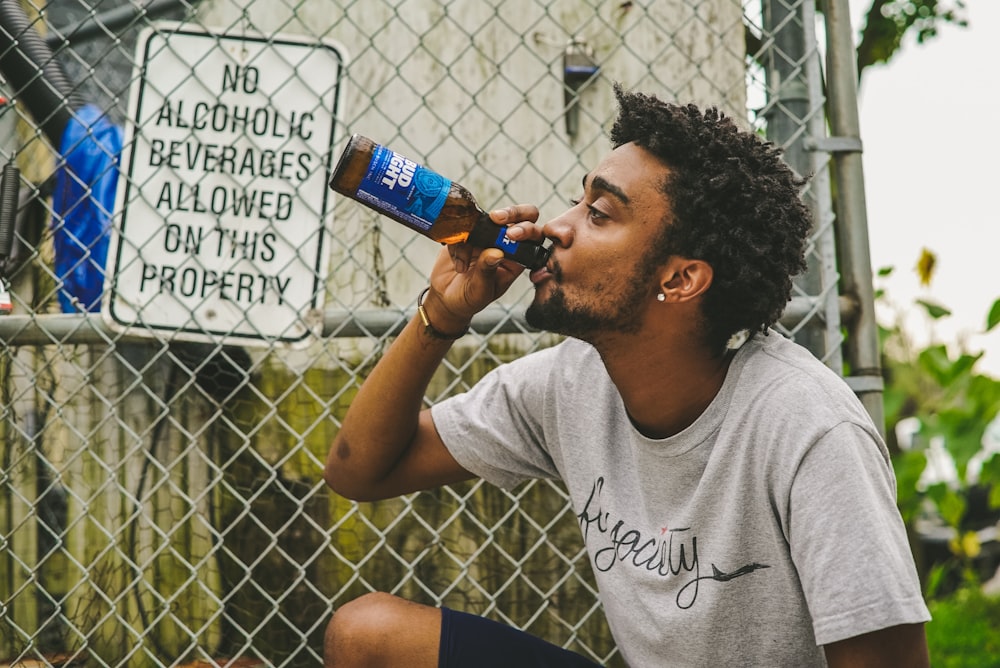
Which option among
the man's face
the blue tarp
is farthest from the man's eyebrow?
the blue tarp

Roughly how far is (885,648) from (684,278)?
816mm

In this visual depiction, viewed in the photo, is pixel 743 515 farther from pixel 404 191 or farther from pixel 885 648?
pixel 404 191

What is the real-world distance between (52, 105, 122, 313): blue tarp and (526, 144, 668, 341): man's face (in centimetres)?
149

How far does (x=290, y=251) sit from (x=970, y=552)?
15.8 ft

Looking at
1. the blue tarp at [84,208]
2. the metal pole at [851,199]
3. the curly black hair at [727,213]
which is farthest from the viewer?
the blue tarp at [84,208]

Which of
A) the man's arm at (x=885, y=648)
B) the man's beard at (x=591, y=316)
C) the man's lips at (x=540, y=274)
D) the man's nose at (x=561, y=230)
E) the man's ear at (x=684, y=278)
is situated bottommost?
the man's arm at (x=885, y=648)

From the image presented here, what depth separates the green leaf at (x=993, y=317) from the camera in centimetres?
319

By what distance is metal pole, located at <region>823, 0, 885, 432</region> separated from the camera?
249cm

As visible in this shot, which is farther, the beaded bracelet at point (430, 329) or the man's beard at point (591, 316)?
the beaded bracelet at point (430, 329)

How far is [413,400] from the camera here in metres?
2.22

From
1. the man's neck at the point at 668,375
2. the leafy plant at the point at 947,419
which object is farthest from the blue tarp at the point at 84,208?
the leafy plant at the point at 947,419

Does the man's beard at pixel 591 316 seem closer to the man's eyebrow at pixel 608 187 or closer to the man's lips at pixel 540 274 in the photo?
the man's lips at pixel 540 274

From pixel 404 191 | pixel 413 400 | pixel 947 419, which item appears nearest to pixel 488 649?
pixel 413 400

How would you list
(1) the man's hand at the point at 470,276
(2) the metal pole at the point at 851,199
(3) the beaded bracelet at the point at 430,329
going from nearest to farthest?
(1) the man's hand at the point at 470,276, (3) the beaded bracelet at the point at 430,329, (2) the metal pole at the point at 851,199
